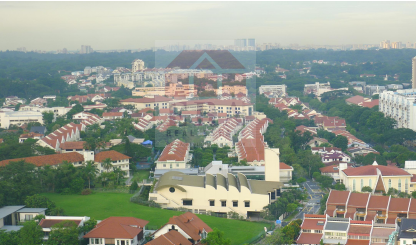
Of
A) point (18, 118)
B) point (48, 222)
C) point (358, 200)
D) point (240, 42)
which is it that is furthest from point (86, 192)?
point (18, 118)

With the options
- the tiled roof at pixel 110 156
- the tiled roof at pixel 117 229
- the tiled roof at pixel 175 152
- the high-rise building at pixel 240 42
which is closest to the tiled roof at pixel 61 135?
the tiled roof at pixel 110 156

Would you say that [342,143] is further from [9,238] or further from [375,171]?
[9,238]

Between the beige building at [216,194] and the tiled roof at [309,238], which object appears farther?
the beige building at [216,194]

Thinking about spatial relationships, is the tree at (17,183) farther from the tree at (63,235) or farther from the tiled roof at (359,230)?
the tiled roof at (359,230)

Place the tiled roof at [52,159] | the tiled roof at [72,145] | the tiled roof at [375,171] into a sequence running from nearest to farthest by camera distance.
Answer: the tiled roof at [375,171] → the tiled roof at [52,159] → the tiled roof at [72,145]

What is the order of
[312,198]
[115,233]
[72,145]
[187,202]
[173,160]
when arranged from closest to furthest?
[115,233], [187,202], [312,198], [173,160], [72,145]

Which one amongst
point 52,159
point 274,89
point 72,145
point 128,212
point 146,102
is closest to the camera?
point 128,212
